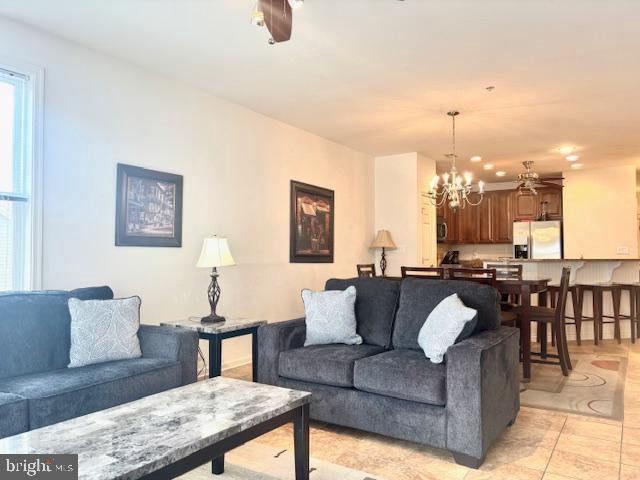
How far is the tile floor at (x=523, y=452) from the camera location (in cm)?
240

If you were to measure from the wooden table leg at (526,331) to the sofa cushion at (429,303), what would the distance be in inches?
50.9

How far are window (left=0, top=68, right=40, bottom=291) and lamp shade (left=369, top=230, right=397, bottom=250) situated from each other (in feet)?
15.4

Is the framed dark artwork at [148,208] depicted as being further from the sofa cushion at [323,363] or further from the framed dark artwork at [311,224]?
the framed dark artwork at [311,224]

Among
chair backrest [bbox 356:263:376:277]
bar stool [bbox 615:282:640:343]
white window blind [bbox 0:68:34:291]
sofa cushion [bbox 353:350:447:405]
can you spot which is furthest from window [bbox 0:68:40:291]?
bar stool [bbox 615:282:640:343]

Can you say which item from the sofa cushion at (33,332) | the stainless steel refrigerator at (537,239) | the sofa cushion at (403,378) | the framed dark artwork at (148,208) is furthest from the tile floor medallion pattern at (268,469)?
the stainless steel refrigerator at (537,239)

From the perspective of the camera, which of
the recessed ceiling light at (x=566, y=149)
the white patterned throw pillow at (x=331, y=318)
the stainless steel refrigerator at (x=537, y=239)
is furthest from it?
the stainless steel refrigerator at (x=537, y=239)

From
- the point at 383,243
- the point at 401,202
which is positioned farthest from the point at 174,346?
the point at 401,202

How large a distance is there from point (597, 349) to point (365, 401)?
4306mm

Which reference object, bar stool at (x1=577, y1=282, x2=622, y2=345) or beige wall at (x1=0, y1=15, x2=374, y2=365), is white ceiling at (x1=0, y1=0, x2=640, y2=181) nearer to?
beige wall at (x1=0, y1=15, x2=374, y2=365)

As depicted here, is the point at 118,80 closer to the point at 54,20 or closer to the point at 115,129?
the point at 115,129

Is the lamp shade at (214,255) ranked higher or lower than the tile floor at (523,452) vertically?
higher

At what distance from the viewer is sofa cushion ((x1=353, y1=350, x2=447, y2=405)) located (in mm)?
2555

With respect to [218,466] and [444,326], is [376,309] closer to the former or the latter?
[444,326]

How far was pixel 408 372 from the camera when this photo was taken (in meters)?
2.66
